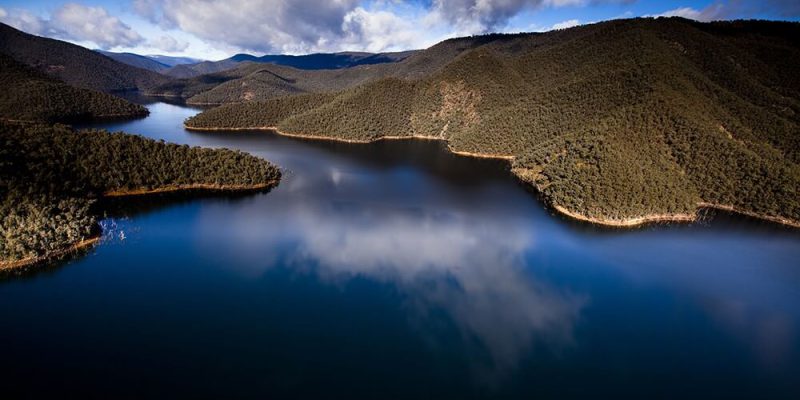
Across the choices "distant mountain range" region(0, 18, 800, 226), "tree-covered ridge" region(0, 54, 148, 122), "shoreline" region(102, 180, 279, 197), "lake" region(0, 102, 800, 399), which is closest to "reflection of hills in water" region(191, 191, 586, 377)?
"lake" region(0, 102, 800, 399)

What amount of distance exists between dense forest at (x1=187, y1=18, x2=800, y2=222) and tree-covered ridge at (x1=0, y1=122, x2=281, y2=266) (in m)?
65.8

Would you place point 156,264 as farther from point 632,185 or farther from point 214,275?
point 632,185

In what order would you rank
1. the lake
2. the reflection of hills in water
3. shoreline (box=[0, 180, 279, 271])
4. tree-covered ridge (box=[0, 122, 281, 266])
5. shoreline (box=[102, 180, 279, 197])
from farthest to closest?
shoreline (box=[102, 180, 279, 197]) → tree-covered ridge (box=[0, 122, 281, 266]) → shoreline (box=[0, 180, 279, 271]) → the reflection of hills in water → the lake

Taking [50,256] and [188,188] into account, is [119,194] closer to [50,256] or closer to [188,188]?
[188,188]

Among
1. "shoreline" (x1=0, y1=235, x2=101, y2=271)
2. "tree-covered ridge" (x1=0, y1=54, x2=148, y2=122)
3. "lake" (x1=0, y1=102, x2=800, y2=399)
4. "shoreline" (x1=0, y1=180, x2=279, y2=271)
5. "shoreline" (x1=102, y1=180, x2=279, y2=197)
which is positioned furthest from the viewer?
"tree-covered ridge" (x1=0, y1=54, x2=148, y2=122)

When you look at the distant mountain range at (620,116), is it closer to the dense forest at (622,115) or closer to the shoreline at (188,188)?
the dense forest at (622,115)

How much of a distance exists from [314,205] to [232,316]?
34.2 meters

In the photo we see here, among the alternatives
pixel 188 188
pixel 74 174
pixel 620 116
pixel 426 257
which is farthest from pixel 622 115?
pixel 74 174

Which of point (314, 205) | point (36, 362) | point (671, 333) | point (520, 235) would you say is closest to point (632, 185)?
point (520, 235)

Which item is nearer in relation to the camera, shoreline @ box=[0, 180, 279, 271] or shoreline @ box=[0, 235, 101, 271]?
shoreline @ box=[0, 235, 101, 271]

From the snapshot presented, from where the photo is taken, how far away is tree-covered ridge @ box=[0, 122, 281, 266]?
163ft

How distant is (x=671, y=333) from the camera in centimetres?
4053

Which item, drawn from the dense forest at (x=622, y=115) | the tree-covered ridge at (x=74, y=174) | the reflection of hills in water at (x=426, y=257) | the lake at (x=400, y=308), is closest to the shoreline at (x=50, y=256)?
the tree-covered ridge at (x=74, y=174)

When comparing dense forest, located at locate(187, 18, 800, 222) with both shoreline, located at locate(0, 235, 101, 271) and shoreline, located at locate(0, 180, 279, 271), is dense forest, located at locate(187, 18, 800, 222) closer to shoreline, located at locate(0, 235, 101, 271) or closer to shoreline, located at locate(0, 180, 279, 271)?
Result: shoreline, located at locate(0, 180, 279, 271)
